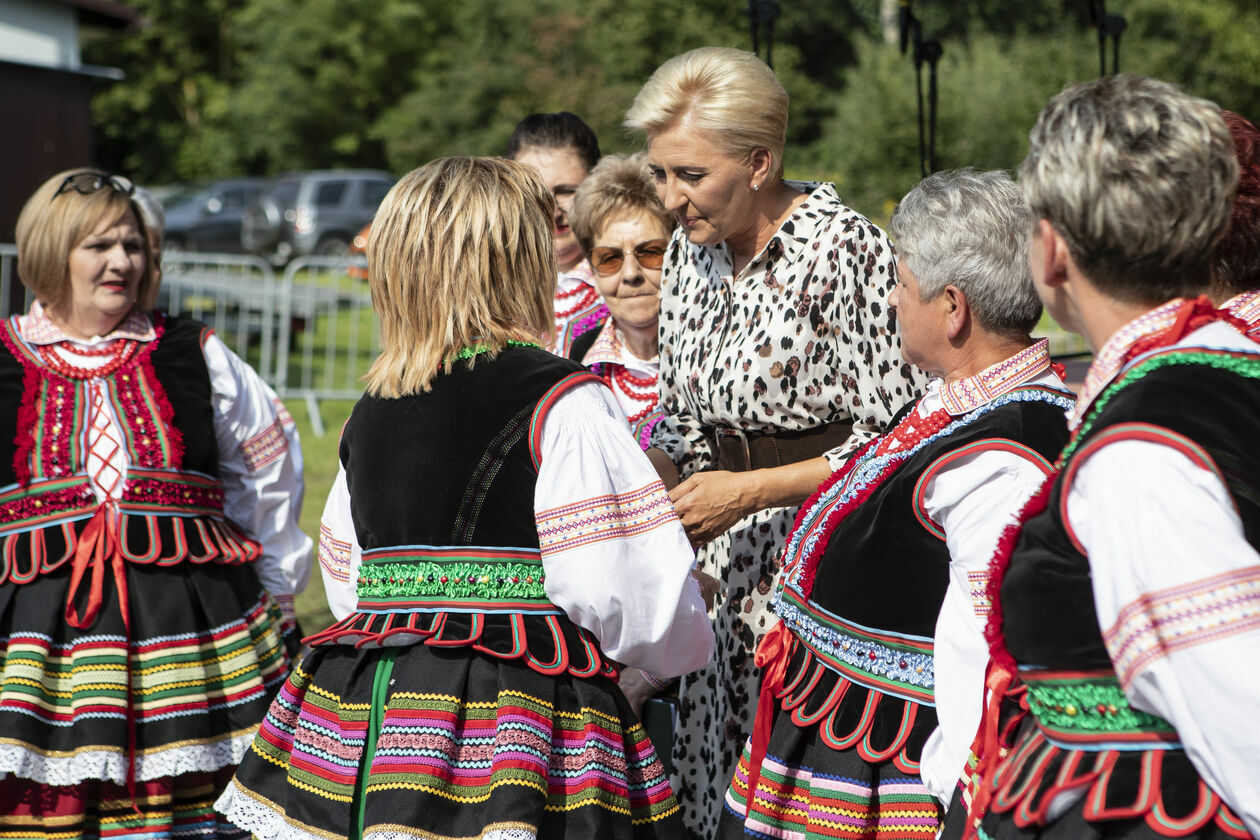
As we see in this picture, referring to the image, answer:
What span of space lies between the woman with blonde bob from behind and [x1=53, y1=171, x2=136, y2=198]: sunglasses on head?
1572mm

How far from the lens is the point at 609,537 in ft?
7.11

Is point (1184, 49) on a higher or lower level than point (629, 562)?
higher

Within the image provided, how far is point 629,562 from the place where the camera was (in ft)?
7.20

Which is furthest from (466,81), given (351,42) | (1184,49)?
(1184,49)

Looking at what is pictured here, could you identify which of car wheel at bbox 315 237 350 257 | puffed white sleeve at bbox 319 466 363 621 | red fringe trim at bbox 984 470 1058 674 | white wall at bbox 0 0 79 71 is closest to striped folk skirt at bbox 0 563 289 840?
puffed white sleeve at bbox 319 466 363 621

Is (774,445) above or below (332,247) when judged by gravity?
below

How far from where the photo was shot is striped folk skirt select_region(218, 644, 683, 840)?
6.95ft

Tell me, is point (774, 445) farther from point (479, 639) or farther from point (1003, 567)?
point (1003, 567)

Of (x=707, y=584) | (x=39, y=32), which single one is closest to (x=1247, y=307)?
(x=707, y=584)

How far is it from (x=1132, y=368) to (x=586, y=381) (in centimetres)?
101

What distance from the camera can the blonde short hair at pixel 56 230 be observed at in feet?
11.1

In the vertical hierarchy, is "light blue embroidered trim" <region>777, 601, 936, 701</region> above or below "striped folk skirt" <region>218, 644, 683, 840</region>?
above

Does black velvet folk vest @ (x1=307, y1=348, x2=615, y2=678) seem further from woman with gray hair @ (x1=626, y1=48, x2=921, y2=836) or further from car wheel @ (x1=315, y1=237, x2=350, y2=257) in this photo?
car wheel @ (x1=315, y1=237, x2=350, y2=257)

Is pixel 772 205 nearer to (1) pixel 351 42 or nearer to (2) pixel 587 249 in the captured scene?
(2) pixel 587 249
